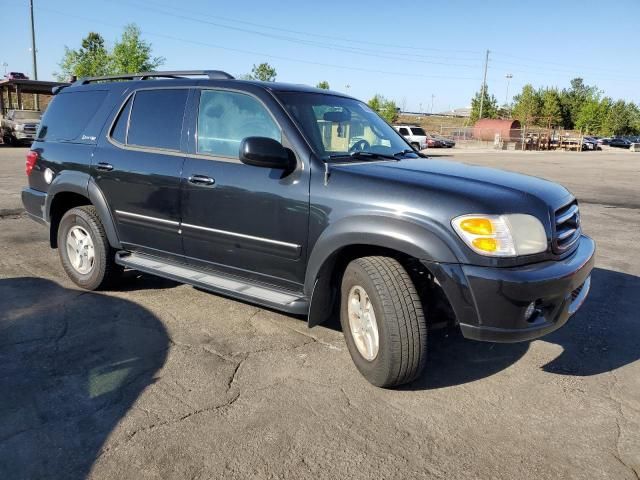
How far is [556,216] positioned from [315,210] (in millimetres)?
1448

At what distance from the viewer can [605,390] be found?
3369mm

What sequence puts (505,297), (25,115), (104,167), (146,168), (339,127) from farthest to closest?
(25,115), (104,167), (146,168), (339,127), (505,297)

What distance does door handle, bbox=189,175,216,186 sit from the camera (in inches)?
153

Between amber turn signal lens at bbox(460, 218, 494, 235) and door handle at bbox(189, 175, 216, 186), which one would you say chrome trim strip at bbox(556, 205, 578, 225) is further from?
door handle at bbox(189, 175, 216, 186)

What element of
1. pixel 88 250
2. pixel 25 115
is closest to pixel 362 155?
pixel 88 250

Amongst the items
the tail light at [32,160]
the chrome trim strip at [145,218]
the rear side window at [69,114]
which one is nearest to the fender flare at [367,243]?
the chrome trim strip at [145,218]

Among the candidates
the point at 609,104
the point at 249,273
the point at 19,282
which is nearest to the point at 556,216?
the point at 249,273

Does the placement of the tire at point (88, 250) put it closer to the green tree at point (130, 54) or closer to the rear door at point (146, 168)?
the rear door at point (146, 168)

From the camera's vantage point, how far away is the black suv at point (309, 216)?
9.68ft

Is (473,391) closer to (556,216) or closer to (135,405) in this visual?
(556,216)

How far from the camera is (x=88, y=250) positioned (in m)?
4.97

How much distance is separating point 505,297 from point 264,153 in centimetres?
166

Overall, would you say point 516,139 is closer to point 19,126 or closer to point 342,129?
point 19,126

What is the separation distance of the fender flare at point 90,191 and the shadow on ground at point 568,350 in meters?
2.83
